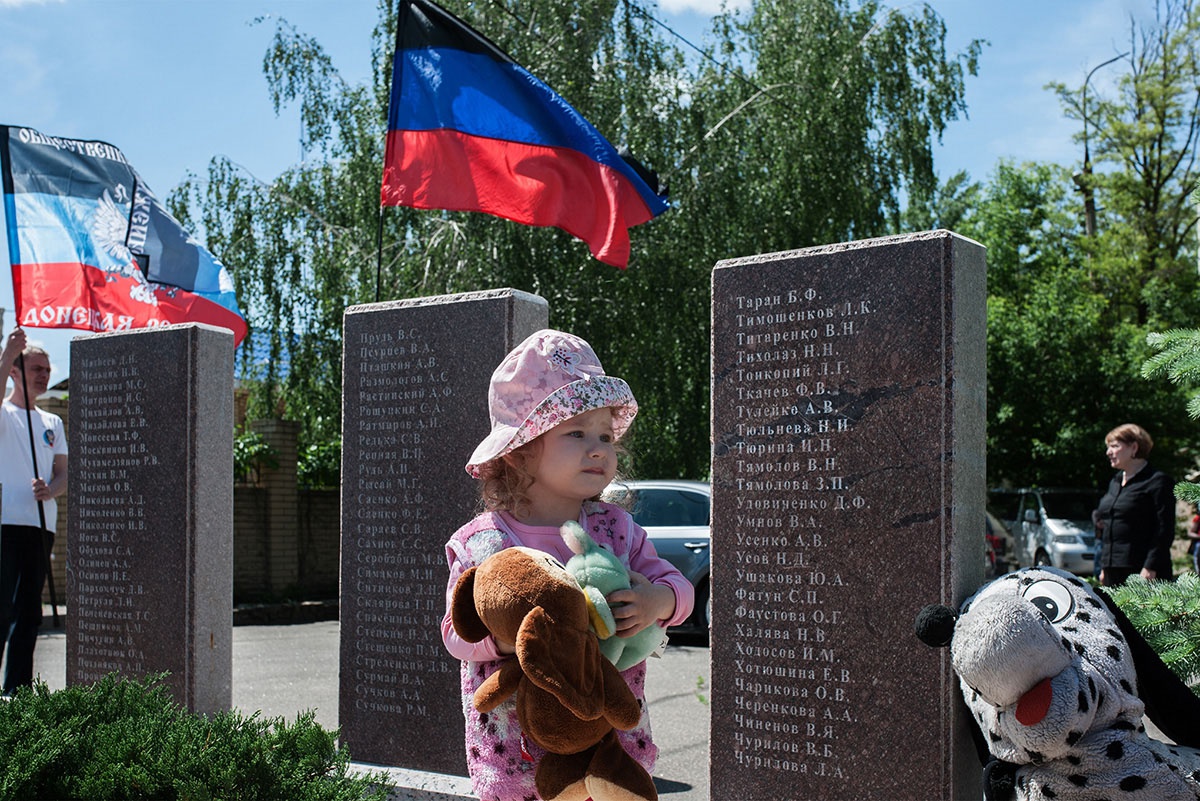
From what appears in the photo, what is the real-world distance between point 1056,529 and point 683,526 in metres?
10.4

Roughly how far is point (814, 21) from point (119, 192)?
1114 cm

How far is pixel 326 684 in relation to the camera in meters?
8.85

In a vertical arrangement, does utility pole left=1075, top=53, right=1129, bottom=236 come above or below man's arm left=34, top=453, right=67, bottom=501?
above

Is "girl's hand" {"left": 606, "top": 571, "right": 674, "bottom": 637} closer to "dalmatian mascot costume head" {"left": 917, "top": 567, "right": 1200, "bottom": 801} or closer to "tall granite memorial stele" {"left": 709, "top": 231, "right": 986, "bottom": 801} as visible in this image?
"dalmatian mascot costume head" {"left": 917, "top": 567, "right": 1200, "bottom": 801}

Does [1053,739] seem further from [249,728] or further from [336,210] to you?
[336,210]

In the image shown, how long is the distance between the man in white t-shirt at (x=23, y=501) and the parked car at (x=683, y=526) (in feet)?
17.4

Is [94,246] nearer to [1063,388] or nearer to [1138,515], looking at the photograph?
[1138,515]

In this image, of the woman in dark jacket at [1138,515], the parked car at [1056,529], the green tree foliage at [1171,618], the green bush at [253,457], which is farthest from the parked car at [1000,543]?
the green tree foliage at [1171,618]

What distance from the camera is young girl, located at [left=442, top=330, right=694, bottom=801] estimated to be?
2543 mm

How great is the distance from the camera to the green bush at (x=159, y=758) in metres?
3.37

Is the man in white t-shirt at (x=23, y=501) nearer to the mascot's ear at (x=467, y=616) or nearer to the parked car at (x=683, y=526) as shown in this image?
the mascot's ear at (x=467, y=616)

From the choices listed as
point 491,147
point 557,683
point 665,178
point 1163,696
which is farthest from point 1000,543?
point 557,683

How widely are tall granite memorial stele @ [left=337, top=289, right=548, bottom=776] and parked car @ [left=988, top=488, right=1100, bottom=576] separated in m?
14.6

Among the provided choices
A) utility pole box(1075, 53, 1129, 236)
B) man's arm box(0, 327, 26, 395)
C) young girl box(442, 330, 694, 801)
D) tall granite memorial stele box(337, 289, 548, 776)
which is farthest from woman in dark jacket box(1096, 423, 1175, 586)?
utility pole box(1075, 53, 1129, 236)
